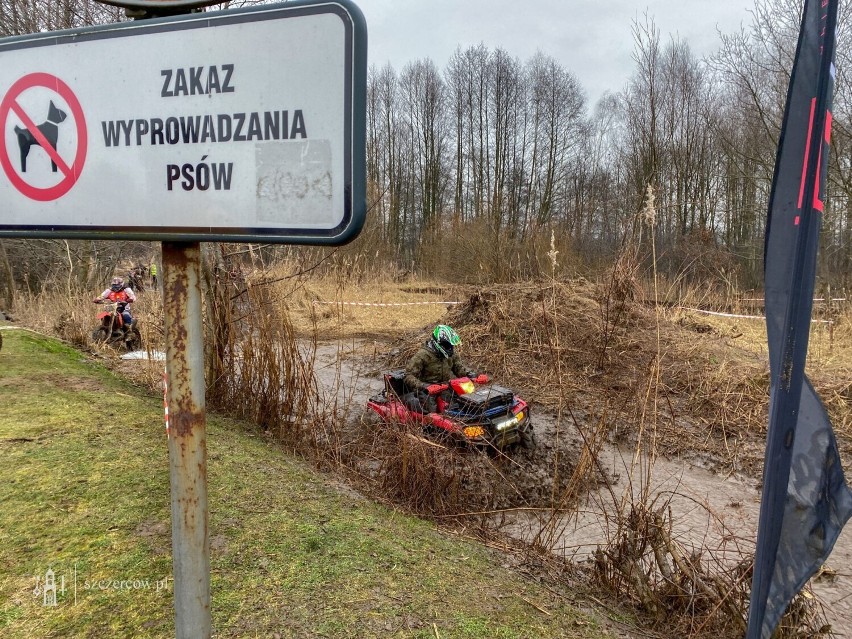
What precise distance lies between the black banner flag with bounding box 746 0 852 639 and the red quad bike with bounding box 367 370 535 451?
3320mm

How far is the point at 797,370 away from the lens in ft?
4.42

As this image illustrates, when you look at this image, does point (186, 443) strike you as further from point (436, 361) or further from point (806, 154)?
point (436, 361)

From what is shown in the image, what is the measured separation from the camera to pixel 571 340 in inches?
377

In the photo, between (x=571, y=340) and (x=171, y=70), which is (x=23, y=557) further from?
(x=571, y=340)

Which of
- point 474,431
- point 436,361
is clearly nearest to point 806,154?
point 474,431

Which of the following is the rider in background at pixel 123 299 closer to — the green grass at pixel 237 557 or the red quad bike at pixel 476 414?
the red quad bike at pixel 476 414

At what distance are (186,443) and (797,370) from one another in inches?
55.3

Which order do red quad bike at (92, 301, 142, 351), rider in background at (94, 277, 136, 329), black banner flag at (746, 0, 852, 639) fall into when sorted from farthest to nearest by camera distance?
1. rider in background at (94, 277, 136, 329)
2. red quad bike at (92, 301, 142, 351)
3. black banner flag at (746, 0, 852, 639)

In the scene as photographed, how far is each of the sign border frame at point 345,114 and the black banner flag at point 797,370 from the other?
42.6 inches

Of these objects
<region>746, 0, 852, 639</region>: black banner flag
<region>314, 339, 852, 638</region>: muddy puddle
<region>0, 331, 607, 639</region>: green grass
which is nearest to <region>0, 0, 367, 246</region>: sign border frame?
<region>746, 0, 852, 639</region>: black banner flag

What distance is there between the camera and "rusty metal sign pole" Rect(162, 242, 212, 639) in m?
1.10

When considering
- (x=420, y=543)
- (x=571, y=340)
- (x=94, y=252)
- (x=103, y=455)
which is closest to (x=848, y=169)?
(x=571, y=340)

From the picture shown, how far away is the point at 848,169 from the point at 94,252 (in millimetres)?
15880

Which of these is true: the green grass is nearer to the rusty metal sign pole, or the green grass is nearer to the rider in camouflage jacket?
the rusty metal sign pole
